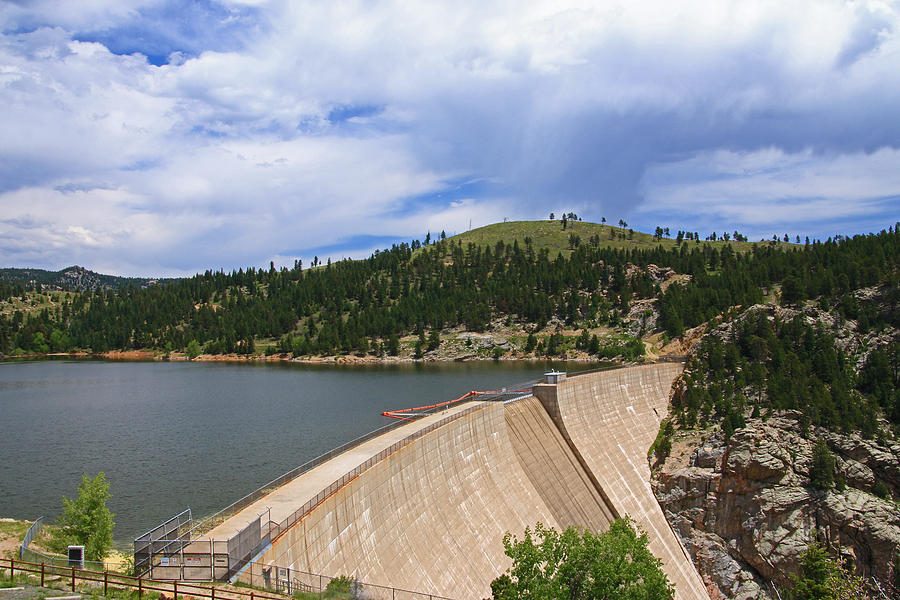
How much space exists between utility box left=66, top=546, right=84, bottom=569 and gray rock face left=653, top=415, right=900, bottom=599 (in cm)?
4473

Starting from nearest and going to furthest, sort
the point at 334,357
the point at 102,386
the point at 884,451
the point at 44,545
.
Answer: the point at 44,545 < the point at 884,451 < the point at 102,386 < the point at 334,357

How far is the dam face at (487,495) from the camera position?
21.8m

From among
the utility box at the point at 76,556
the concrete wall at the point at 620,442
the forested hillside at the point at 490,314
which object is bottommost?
the concrete wall at the point at 620,442

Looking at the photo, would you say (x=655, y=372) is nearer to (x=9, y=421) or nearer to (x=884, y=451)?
(x=884, y=451)

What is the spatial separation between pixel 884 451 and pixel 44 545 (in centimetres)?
6021

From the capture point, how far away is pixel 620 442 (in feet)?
170

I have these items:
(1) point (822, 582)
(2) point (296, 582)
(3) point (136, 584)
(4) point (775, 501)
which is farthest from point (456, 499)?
(4) point (775, 501)

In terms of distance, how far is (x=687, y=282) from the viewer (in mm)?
162500

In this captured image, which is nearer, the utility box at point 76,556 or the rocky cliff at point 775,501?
the utility box at point 76,556

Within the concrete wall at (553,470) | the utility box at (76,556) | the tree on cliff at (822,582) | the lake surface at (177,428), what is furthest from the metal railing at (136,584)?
the tree on cliff at (822,582)

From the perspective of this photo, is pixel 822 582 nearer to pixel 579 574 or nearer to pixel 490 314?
pixel 579 574

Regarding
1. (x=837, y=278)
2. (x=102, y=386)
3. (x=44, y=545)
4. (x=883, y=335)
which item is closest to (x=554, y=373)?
(x=44, y=545)

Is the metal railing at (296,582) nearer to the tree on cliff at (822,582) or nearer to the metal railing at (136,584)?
the metal railing at (136,584)

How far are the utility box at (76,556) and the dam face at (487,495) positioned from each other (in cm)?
417
